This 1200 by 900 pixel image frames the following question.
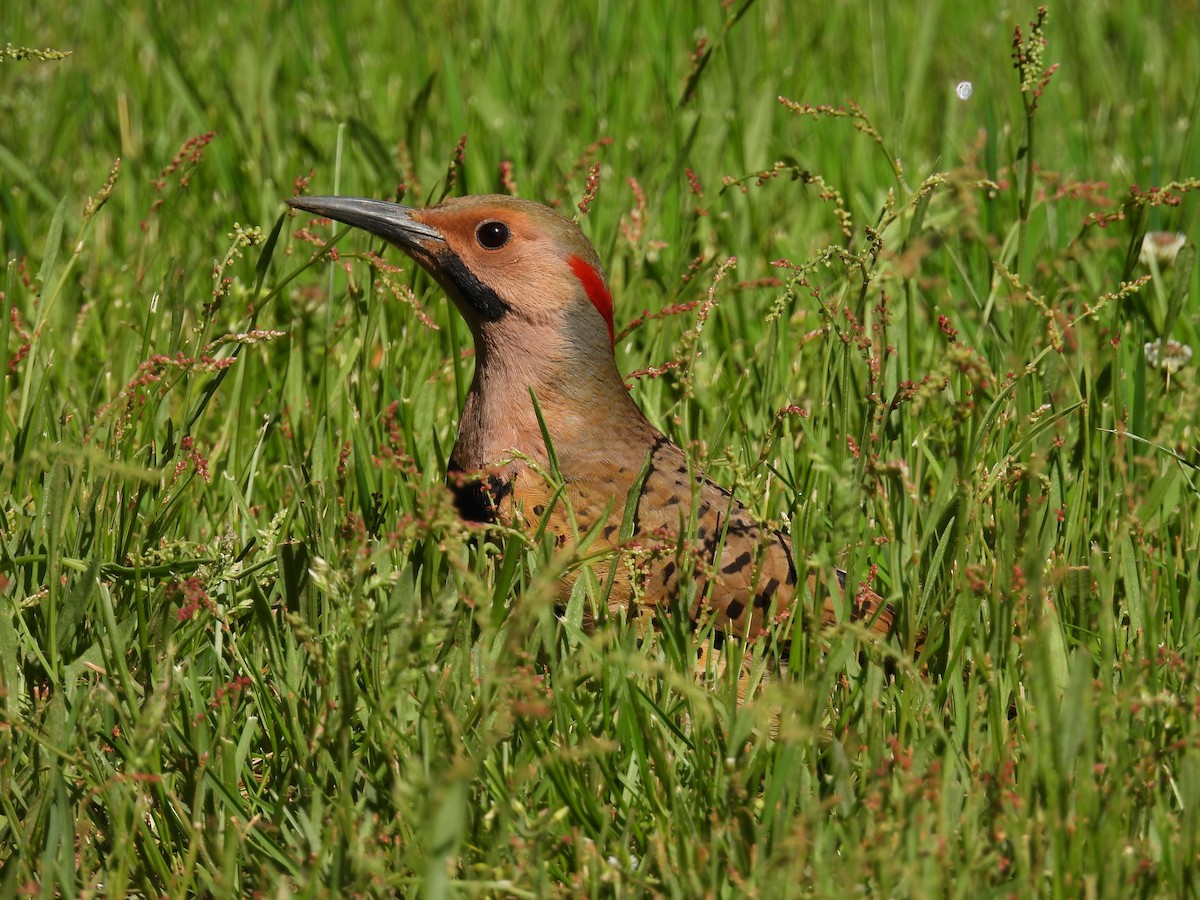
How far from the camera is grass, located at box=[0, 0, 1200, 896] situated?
8.55 feet

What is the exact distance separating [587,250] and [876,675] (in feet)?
5.76

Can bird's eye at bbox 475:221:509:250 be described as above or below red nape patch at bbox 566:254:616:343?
above

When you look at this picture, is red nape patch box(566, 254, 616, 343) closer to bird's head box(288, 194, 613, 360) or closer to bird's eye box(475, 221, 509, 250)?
bird's head box(288, 194, 613, 360)

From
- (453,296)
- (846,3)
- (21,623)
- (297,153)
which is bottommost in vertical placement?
(21,623)

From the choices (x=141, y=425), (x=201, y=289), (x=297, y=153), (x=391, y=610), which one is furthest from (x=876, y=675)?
(x=297, y=153)

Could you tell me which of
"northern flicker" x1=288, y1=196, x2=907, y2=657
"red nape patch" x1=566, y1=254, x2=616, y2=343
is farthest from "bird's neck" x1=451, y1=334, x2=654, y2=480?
"red nape patch" x1=566, y1=254, x2=616, y2=343

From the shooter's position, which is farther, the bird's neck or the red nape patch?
the red nape patch

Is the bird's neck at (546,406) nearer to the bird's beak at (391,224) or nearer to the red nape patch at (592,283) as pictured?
the red nape patch at (592,283)

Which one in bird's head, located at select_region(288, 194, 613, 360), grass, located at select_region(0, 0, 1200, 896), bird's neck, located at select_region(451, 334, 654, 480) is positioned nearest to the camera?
grass, located at select_region(0, 0, 1200, 896)

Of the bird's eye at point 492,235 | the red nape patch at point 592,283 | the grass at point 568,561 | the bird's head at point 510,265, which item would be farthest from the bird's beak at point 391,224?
the red nape patch at point 592,283

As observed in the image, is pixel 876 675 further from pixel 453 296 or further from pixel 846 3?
pixel 846 3

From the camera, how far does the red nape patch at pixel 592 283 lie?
4.21m

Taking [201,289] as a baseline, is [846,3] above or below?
above

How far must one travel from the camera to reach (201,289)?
18.1 feet
